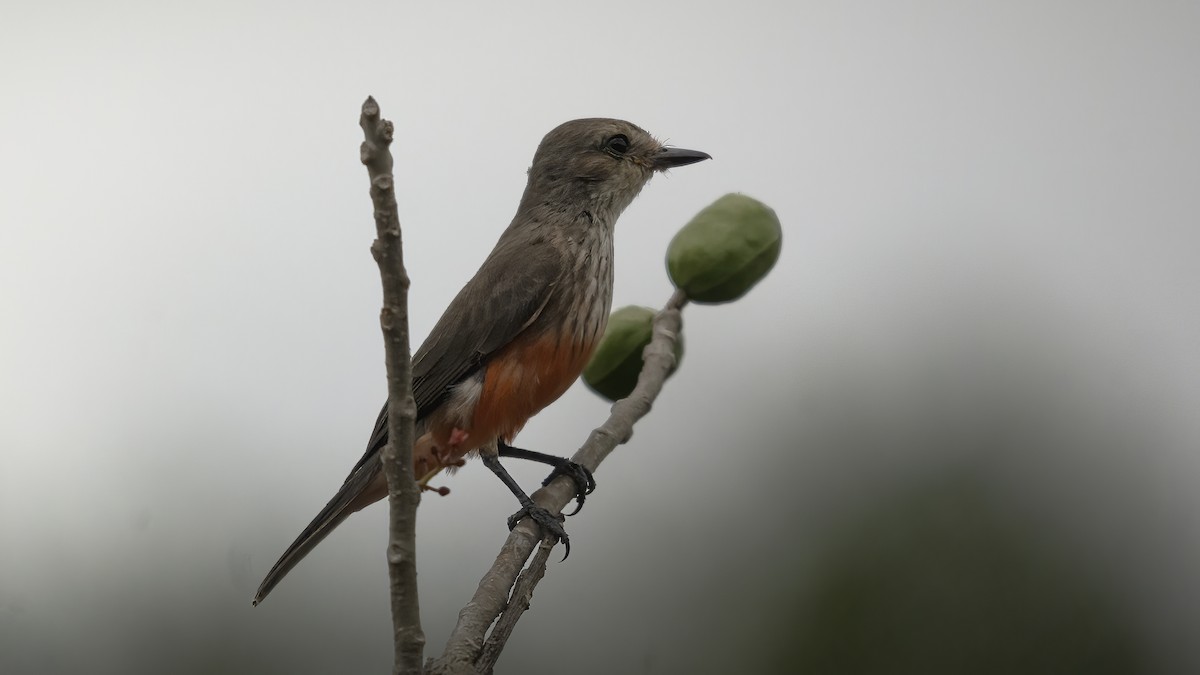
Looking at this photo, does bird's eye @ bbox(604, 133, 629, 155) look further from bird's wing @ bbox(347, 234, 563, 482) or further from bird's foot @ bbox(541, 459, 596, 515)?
bird's foot @ bbox(541, 459, 596, 515)

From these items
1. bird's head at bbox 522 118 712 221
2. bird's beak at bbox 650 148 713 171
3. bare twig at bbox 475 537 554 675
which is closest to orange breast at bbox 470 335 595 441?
bird's head at bbox 522 118 712 221

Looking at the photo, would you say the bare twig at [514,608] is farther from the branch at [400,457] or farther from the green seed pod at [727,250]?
the green seed pod at [727,250]

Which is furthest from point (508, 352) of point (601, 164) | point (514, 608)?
point (514, 608)

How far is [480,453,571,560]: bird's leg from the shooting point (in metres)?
4.16

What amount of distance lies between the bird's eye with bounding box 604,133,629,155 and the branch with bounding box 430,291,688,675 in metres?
1.27

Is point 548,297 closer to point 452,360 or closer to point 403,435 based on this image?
point 452,360

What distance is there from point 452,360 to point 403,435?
8.87 ft

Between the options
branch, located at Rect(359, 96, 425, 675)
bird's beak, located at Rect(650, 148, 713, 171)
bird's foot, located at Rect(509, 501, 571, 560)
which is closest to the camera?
branch, located at Rect(359, 96, 425, 675)

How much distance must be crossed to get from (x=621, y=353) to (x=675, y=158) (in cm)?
131

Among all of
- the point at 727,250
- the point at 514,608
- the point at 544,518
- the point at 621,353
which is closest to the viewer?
the point at 514,608

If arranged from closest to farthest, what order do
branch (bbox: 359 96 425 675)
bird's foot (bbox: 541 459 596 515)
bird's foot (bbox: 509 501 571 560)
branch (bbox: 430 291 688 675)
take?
branch (bbox: 359 96 425 675), branch (bbox: 430 291 688 675), bird's foot (bbox: 509 501 571 560), bird's foot (bbox: 541 459 596 515)

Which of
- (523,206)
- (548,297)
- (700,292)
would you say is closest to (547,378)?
(548,297)

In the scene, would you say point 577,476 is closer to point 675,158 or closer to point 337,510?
point 337,510

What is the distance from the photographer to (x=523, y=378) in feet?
16.5
